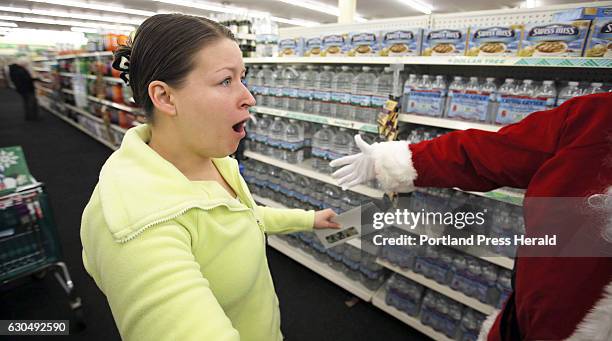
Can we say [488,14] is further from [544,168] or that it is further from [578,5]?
[544,168]

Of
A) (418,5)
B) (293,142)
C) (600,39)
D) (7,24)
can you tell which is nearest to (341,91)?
(293,142)

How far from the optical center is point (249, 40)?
2.79 meters

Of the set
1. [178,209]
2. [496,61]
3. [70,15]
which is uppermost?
[70,15]

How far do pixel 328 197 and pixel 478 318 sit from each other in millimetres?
1435

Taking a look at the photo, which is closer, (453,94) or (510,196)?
(510,196)

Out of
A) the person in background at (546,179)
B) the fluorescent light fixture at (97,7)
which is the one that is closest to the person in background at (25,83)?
the fluorescent light fixture at (97,7)

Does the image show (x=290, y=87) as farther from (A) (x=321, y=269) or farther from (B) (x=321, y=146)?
(A) (x=321, y=269)

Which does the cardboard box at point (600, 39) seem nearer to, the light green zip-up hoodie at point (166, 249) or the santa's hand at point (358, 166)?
the santa's hand at point (358, 166)

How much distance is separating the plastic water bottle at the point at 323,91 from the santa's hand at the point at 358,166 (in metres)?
1.19

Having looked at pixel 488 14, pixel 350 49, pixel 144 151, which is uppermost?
pixel 488 14

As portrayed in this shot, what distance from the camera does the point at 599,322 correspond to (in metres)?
0.64

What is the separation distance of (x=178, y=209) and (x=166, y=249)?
0.10m


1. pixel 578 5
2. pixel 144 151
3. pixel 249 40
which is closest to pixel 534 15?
pixel 578 5

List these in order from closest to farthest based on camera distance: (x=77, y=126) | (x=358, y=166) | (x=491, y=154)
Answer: (x=491, y=154) → (x=358, y=166) → (x=77, y=126)
